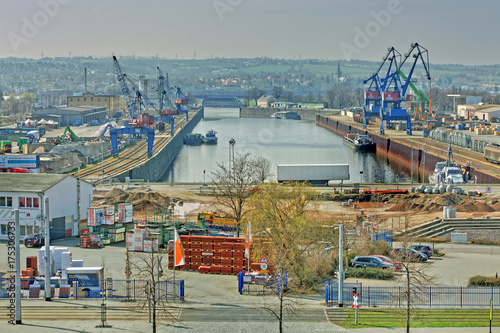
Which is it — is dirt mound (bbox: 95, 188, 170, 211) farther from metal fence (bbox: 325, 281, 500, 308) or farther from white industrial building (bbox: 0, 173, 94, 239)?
metal fence (bbox: 325, 281, 500, 308)

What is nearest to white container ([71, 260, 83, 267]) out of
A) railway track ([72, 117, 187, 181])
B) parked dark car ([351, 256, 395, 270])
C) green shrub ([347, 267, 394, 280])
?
green shrub ([347, 267, 394, 280])

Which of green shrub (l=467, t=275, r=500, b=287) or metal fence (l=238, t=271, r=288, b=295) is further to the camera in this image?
green shrub (l=467, t=275, r=500, b=287)

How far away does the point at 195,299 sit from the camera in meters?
20.5

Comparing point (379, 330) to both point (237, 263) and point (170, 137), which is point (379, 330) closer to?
point (237, 263)

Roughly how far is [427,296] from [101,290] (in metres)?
9.30

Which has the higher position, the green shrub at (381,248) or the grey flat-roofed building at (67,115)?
the grey flat-roofed building at (67,115)

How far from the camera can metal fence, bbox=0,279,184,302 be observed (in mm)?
20344

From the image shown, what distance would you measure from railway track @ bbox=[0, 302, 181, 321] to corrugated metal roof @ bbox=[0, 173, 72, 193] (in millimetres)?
9059

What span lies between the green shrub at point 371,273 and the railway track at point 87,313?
20.7 ft

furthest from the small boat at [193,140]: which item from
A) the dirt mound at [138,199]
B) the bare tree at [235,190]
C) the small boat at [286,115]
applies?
the small boat at [286,115]

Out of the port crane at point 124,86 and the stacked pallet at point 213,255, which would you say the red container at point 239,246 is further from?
the port crane at point 124,86

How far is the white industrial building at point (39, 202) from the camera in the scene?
28016mm

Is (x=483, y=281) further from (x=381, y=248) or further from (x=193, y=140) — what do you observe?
(x=193, y=140)

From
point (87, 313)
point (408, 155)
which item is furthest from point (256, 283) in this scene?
point (408, 155)
